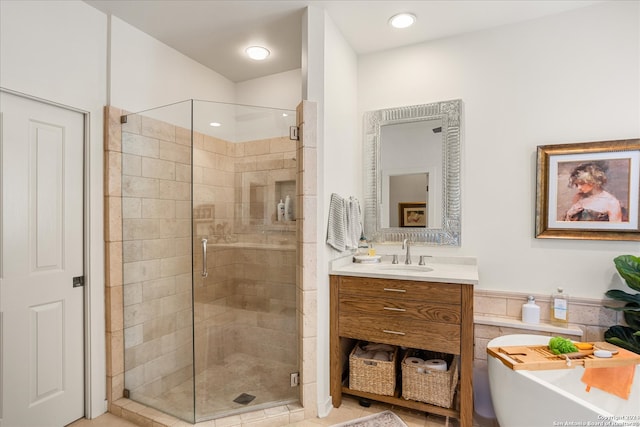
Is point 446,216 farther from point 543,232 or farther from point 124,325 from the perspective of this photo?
point 124,325

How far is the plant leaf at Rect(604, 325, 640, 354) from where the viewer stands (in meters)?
1.85

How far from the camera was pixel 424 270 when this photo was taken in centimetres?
235

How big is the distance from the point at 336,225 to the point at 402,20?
1.52 metres

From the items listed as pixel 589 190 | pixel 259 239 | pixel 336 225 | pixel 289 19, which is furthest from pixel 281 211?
pixel 589 190

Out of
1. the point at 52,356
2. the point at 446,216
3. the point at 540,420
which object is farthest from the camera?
the point at 446,216

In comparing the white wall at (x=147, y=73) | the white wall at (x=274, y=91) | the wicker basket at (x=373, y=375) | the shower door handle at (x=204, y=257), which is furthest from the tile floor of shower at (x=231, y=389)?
the white wall at (x=274, y=91)

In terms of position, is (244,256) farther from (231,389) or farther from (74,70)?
(74,70)

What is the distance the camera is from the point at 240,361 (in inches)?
90.8

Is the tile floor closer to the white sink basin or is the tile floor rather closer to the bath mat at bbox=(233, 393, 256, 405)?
the bath mat at bbox=(233, 393, 256, 405)

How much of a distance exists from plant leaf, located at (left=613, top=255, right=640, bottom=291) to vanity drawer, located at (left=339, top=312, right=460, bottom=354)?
1.00 metres

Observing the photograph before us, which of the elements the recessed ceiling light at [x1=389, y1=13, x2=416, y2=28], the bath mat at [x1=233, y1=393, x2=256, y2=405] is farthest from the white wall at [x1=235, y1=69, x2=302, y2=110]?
the bath mat at [x1=233, y1=393, x2=256, y2=405]

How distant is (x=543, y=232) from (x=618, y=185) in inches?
20.0

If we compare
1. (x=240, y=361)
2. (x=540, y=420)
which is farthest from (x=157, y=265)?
(x=540, y=420)

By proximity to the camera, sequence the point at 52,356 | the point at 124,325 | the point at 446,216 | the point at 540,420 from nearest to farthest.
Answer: the point at 540,420
the point at 52,356
the point at 124,325
the point at 446,216
